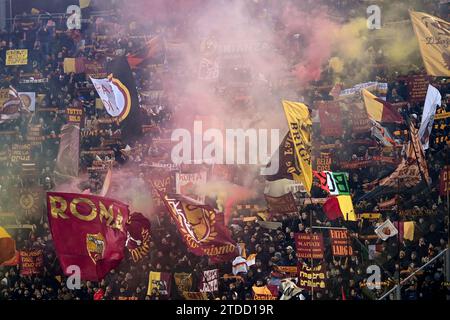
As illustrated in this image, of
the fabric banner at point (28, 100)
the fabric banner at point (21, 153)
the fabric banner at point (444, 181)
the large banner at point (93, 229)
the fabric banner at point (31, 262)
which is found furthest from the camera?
the fabric banner at point (28, 100)

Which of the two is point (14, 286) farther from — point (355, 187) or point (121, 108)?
point (355, 187)

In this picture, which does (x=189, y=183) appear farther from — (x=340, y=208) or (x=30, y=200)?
(x=30, y=200)

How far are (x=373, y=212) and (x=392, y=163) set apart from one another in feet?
2.41

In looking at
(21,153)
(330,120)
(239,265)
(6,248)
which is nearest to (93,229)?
(6,248)

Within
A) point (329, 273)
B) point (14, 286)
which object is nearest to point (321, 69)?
point (329, 273)

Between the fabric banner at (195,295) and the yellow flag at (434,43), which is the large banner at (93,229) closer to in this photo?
the fabric banner at (195,295)

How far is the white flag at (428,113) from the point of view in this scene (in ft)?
37.7

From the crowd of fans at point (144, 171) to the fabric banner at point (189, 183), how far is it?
410 millimetres

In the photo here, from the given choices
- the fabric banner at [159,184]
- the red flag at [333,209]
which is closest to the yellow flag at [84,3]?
the fabric banner at [159,184]

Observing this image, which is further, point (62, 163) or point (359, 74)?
point (62, 163)

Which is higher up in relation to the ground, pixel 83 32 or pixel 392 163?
pixel 83 32

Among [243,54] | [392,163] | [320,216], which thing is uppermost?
[243,54]

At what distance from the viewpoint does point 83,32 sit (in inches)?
499

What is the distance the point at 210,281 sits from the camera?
11820 millimetres
